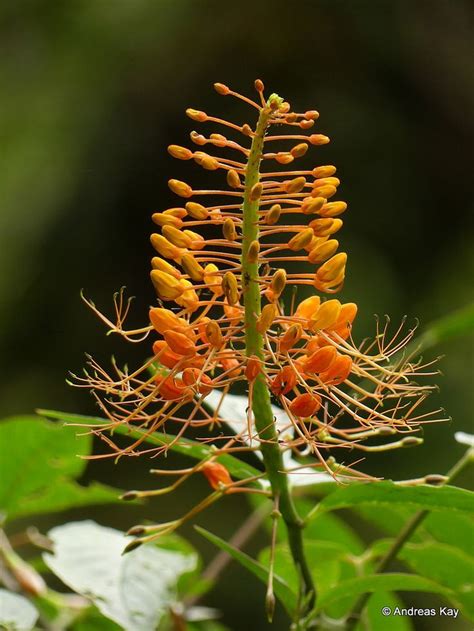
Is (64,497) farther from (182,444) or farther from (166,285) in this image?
(166,285)

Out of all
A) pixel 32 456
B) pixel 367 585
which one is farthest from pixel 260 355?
pixel 32 456

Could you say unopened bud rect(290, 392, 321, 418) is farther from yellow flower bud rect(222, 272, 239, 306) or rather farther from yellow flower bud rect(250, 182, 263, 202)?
yellow flower bud rect(250, 182, 263, 202)

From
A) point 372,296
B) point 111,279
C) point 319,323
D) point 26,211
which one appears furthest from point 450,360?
point 319,323

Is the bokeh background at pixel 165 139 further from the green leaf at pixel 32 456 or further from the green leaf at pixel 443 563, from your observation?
the green leaf at pixel 443 563

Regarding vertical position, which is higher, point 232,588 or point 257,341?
point 257,341

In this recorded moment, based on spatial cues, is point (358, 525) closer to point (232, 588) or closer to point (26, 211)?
point (232, 588)

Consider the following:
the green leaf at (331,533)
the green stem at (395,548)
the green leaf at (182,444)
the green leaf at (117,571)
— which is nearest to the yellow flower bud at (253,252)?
the green leaf at (182,444)
